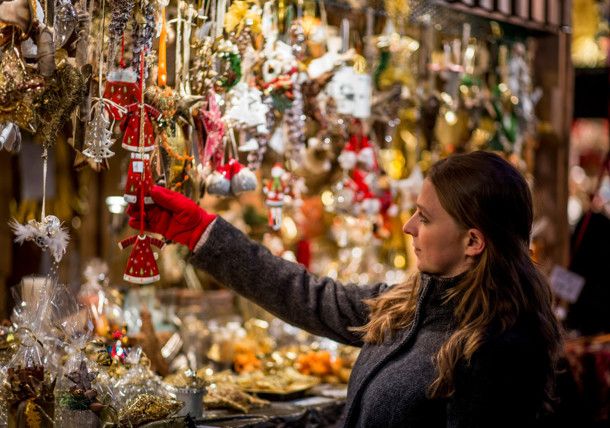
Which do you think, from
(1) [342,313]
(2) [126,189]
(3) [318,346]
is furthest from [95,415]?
(3) [318,346]

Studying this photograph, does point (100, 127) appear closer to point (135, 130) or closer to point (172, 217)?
point (135, 130)

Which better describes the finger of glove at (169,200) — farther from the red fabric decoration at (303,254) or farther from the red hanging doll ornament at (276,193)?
the red fabric decoration at (303,254)

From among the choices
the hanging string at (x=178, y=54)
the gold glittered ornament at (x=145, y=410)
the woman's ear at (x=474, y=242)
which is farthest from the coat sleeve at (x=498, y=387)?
the hanging string at (x=178, y=54)

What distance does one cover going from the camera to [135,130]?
211 centimetres

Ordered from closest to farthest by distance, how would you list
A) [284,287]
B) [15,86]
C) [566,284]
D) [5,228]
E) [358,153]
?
1. [15,86]
2. [284,287]
3. [358,153]
4. [566,284]
5. [5,228]

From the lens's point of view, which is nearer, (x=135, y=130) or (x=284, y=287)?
(x=135, y=130)

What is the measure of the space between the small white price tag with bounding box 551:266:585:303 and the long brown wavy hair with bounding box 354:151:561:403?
1.96 meters

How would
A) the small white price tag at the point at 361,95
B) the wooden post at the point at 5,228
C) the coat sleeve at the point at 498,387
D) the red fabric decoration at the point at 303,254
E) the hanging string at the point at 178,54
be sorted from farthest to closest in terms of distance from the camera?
the wooden post at the point at 5,228, the red fabric decoration at the point at 303,254, the small white price tag at the point at 361,95, the hanging string at the point at 178,54, the coat sleeve at the point at 498,387

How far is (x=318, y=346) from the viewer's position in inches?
131

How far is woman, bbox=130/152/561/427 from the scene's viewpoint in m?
1.84

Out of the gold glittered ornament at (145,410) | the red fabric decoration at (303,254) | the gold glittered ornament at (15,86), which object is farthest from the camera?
the red fabric decoration at (303,254)

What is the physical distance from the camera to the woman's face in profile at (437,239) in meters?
1.98

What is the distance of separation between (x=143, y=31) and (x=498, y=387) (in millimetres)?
1084

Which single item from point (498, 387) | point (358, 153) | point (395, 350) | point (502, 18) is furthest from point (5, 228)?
point (498, 387)
